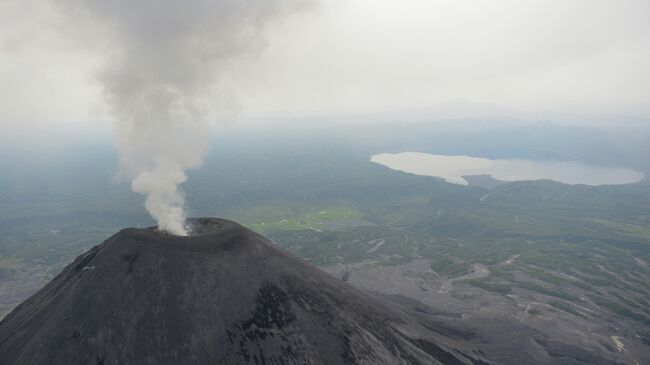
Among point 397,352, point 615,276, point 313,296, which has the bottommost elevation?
point 615,276

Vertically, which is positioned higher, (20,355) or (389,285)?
(20,355)

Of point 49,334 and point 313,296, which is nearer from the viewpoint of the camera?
point 49,334

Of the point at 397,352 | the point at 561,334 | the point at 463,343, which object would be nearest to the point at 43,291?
the point at 397,352

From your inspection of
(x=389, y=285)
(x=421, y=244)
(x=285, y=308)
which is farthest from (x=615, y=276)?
(x=285, y=308)

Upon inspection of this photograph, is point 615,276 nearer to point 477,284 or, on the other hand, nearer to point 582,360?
point 477,284

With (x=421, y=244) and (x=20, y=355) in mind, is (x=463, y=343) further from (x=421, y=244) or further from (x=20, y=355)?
(x=421, y=244)

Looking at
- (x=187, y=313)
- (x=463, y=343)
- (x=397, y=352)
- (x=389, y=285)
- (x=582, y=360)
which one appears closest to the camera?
(x=187, y=313)

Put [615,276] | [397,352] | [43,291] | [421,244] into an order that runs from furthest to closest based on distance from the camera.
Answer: [421,244] < [615,276] < [43,291] < [397,352]
